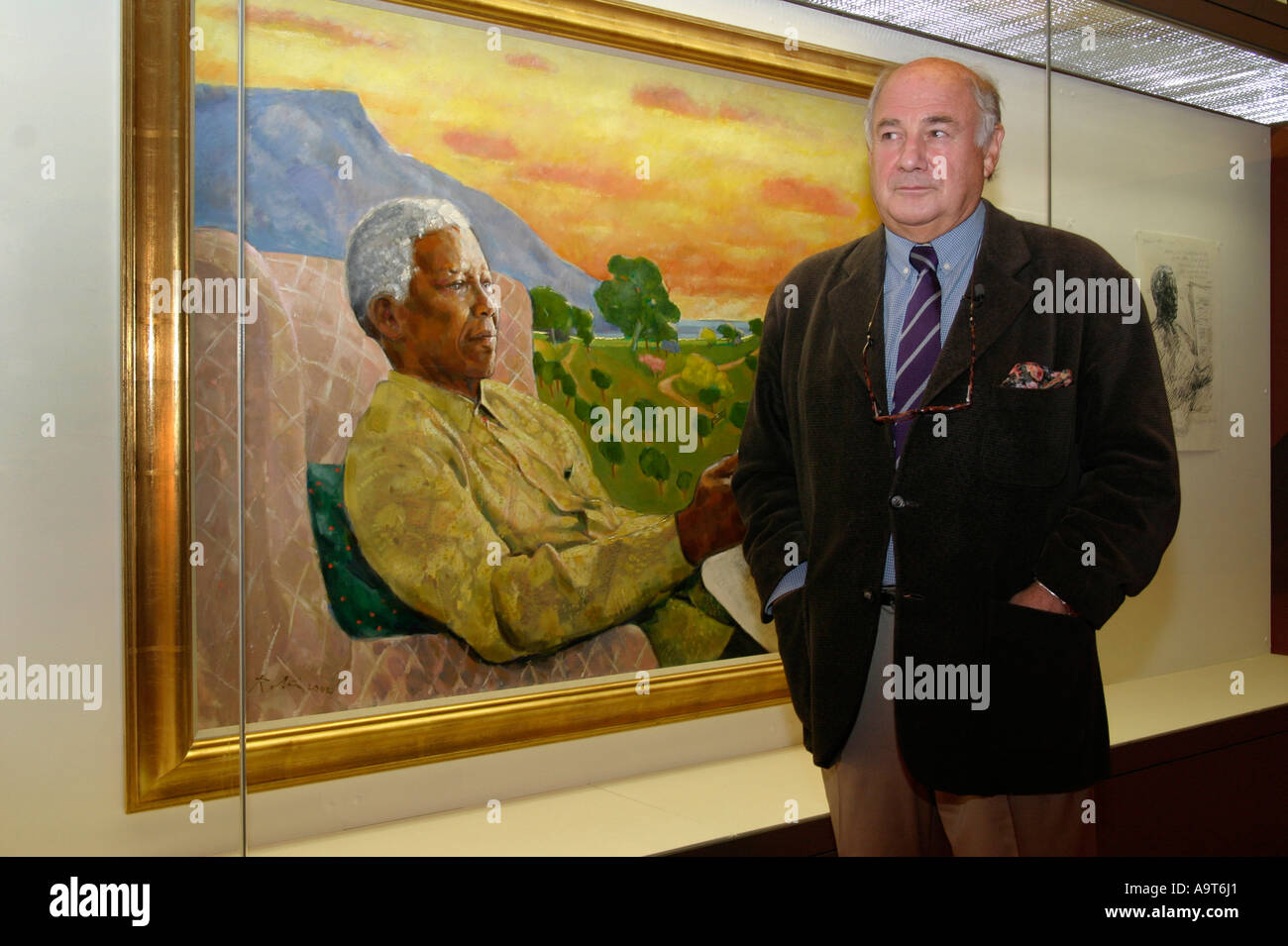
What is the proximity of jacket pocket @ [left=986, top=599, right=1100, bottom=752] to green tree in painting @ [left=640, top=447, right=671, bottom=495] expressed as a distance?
4.01ft

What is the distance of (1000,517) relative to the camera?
1.73 metres

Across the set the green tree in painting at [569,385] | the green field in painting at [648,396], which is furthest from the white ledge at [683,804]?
the green tree in painting at [569,385]

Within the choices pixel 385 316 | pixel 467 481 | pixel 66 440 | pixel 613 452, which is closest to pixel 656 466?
pixel 613 452

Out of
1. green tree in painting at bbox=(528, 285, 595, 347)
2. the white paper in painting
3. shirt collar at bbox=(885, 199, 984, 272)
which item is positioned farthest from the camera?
green tree in painting at bbox=(528, 285, 595, 347)

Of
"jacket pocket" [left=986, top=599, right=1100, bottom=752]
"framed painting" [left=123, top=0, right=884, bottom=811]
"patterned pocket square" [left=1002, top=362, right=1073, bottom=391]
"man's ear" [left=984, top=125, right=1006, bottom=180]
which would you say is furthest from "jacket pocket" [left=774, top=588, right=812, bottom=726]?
"framed painting" [left=123, top=0, right=884, bottom=811]

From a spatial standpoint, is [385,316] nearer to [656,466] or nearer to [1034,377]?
[656,466]

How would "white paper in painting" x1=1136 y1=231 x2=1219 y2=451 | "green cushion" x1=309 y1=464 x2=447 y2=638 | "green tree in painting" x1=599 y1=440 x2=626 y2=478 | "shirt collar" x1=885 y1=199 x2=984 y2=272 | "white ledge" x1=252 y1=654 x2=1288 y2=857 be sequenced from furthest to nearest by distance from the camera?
"green tree in painting" x1=599 y1=440 x2=626 y2=478
"white paper in painting" x1=1136 y1=231 x2=1219 y2=451
"green cushion" x1=309 y1=464 x2=447 y2=638
"white ledge" x1=252 y1=654 x2=1288 y2=857
"shirt collar" x1=885 y1=199 x2=984 y2=272

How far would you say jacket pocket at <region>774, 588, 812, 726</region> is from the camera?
1.85 m

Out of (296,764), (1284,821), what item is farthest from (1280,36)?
(296,764)

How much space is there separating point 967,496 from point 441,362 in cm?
126

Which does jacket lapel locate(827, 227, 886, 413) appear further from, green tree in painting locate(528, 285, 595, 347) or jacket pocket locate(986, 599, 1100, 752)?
green tree in painting locate(528, 285, 595, 347)

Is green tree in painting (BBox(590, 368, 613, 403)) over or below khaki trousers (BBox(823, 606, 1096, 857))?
over

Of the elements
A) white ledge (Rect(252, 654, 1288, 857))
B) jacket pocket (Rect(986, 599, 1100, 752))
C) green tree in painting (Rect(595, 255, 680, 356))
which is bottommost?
white ledge (Rect(252, 654, 1288, 857))
